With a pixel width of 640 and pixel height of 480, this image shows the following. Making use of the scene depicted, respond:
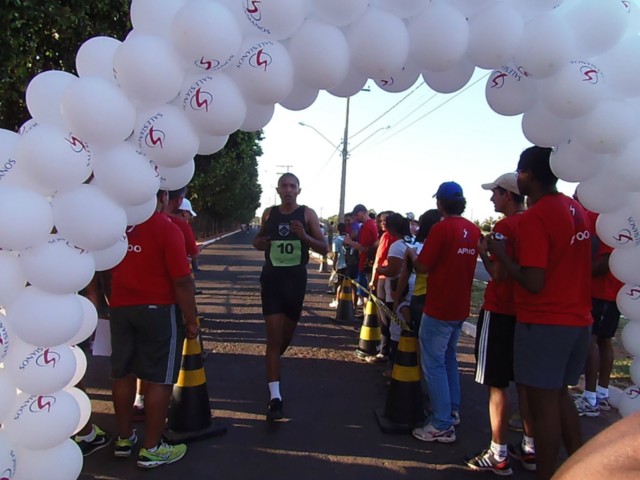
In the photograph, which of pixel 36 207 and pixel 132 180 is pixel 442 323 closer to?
pixel 132 180

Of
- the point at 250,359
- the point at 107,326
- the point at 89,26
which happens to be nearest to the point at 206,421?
the point at 107,326

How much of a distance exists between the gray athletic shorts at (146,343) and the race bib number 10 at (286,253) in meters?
1.14

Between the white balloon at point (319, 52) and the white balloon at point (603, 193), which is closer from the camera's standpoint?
the white balloon at point (319, 52)

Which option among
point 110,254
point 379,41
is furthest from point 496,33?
point 110,254

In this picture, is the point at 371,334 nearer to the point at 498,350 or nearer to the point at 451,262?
the point at 451,262

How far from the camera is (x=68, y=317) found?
222 centimetres

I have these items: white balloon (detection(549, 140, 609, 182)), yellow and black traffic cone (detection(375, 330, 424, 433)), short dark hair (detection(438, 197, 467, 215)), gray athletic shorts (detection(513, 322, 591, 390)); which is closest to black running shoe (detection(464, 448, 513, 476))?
yellow and black traffic cone (detection(375, 330, 424, 433))

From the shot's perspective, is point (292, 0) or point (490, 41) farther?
point (490, 41)

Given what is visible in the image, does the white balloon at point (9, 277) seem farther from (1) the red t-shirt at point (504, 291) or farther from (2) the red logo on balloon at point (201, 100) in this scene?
(1) the red t-shirt at point (504, 291)

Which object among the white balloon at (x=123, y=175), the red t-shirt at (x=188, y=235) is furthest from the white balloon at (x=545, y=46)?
the red t-shirt at (x=188, y=235)

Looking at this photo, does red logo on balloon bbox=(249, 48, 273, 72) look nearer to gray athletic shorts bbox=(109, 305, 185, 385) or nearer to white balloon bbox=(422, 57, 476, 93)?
white balloon bbox=(422, 57, 476, 93)

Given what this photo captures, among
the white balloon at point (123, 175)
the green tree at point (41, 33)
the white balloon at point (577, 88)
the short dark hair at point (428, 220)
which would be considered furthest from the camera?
the short dark hair at point (428, 220)

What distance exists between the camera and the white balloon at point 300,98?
9.32 feet

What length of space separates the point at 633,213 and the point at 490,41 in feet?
4.15
